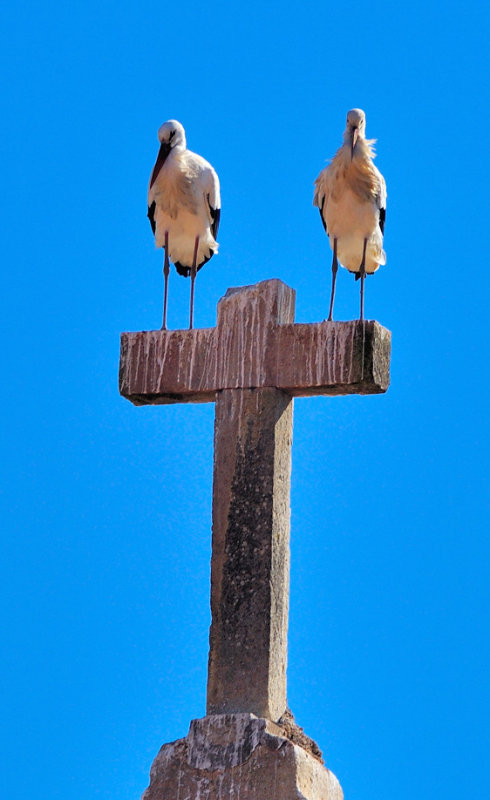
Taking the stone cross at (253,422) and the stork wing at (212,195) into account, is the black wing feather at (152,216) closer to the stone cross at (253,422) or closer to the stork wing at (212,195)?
the stork wing at (212,195)

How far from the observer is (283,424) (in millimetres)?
10266

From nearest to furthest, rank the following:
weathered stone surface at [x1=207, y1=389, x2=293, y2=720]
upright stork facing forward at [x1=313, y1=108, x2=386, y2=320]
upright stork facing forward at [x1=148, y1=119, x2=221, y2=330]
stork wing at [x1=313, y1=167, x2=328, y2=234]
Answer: weathered stone surface at [x1=207, y1=389, x2=293, y2=720], upright stork facing forward at [x1=313, y1=108, x2=386, y2=320], stork wing at [x1=313, y1=167, x2=328, y2=234], upright stork facing forward at [x1=148, y1=119, x2=221, y2=330]

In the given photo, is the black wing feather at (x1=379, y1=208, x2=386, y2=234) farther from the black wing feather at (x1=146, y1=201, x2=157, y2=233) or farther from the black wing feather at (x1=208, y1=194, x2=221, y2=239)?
the black wing feather at (x1=146, y1=201, x2=157, y2=233)

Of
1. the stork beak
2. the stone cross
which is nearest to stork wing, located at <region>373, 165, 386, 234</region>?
the stork beak

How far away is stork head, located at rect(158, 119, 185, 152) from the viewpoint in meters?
12.8

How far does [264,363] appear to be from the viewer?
10250 mm

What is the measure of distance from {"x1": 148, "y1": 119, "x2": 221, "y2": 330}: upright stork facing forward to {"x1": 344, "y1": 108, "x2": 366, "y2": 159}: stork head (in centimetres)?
128

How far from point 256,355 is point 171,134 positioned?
3135 mm

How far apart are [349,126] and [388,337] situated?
2.46 m

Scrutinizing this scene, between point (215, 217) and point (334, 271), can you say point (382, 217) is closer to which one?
point (334, 271)

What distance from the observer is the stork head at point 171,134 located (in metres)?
12.8

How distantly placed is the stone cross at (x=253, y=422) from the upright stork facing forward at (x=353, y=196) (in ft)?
5.41

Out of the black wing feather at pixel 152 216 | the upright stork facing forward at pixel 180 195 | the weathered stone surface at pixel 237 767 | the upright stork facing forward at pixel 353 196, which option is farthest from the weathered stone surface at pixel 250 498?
the black wing feather at pixel 152 216

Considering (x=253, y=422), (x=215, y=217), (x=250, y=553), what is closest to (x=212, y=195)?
(x=215, y=217)
